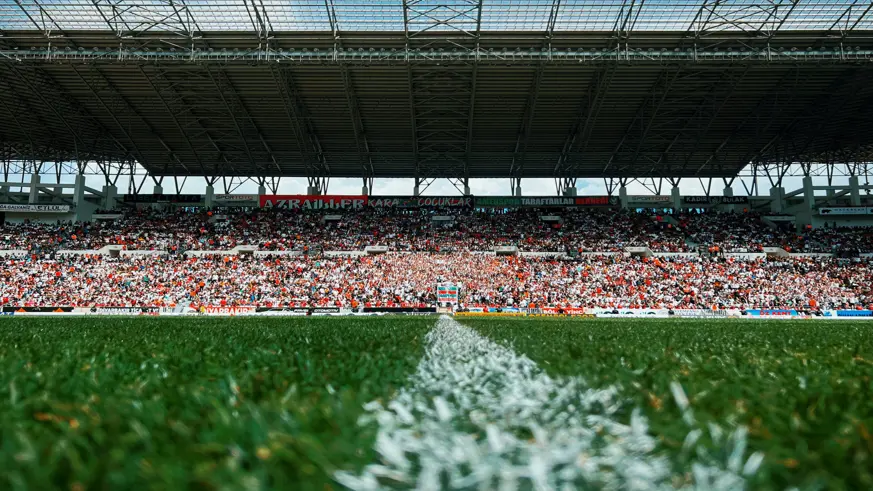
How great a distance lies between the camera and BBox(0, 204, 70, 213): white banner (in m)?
49.6

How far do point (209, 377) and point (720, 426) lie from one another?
2.52 m

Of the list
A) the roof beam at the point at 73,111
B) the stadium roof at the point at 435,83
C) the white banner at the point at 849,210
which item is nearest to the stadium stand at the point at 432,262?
the white banner at the point at 849,210

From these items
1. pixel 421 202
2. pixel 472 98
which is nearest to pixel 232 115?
pixel 472 98

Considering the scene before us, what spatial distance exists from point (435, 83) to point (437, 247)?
44.7 feet

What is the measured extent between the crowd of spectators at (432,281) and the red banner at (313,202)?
412 inches

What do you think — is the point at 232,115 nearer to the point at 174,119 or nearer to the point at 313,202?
the point at 174,119

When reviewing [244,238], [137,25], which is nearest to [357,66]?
[137,25]

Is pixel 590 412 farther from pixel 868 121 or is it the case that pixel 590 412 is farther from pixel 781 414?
pixel 868 121

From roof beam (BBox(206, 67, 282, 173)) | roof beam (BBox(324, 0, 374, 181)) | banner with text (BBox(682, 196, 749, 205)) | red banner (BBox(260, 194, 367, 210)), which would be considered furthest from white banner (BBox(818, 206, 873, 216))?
roof beam (BBox(206, 67, 282, 173))

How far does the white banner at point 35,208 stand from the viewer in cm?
4962

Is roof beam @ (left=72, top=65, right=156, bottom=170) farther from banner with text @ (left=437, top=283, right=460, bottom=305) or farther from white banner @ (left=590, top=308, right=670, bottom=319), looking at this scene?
white banner @ (left=590, top=308, right=670, bottom=319)

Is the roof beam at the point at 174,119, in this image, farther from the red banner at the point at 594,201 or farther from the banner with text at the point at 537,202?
the red banner at the point at 594,201

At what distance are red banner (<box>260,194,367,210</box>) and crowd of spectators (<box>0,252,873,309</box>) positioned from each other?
10.5 meters

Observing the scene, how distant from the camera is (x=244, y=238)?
48.2m
